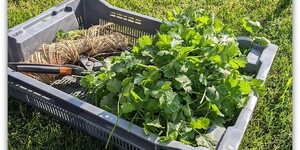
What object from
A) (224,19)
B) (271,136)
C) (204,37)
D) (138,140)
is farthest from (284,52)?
(138,140)

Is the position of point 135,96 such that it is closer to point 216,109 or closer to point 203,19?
point 216,109

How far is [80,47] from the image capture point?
6.33 ft

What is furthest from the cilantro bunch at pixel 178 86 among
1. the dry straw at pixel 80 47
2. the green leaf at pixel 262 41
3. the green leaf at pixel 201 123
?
the dry straw at pixel 80 47

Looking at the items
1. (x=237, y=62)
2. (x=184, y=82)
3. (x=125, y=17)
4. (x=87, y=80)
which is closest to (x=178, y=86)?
(x=184, y=82)

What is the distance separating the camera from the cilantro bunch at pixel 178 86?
136cm

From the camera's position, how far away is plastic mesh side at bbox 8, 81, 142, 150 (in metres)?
1.47

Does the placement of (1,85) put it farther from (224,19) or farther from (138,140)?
(224,19)

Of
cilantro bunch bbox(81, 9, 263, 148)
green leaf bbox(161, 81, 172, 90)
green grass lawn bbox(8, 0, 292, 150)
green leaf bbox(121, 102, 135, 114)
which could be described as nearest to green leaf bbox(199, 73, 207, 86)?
cilantro bunch bbox(81, 9, 263, 148)

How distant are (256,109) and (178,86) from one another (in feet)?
1.76

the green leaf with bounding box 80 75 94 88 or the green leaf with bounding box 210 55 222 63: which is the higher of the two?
the green leaf with bounding box 210 55 222 63

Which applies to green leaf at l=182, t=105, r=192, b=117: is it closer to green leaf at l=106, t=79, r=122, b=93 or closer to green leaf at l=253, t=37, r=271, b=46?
green leaf at l=106, t=79, r=122, b=93

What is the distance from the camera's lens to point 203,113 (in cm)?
144

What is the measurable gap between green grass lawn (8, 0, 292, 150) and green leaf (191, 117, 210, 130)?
0.37m

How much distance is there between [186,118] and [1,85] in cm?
62
